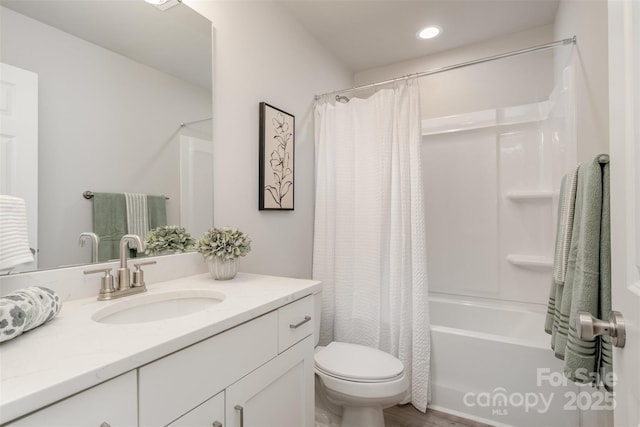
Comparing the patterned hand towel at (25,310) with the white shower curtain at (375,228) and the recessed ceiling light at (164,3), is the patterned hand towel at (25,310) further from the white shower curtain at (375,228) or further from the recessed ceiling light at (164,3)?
the white shower curtain at (375,228)

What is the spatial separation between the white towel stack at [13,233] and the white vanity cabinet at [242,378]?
566 mm

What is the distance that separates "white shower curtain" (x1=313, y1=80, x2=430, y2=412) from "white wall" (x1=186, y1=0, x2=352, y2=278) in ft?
0.44

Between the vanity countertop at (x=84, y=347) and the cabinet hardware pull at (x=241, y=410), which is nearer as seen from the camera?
the vanity countertop at (x=84, y=347)

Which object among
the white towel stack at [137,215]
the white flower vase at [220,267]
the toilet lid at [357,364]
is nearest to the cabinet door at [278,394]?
the toilet lid at [357,364]

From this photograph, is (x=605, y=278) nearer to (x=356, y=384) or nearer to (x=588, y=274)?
(x=588, y=274)

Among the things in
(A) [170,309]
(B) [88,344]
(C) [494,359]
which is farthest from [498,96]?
(B) [88,344]

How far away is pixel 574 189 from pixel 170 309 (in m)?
1.58

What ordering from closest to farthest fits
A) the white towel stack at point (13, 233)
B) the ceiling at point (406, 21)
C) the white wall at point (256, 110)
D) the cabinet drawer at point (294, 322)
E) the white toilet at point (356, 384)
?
the white towel stack at point (13, 233)
the cabinet drawer at point (294, 322)
the white toilet at point (356, 384)
the white wall at point (256, 110)
the ceiling at point (406, 21)

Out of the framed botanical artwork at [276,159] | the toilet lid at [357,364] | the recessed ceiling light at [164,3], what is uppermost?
the recessed ceiling light at [164,3]

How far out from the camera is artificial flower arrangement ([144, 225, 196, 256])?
127 cm

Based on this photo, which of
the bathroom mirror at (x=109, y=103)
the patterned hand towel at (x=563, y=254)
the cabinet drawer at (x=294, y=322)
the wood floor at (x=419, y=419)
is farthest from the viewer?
the wood floor at (x=419, y=419)

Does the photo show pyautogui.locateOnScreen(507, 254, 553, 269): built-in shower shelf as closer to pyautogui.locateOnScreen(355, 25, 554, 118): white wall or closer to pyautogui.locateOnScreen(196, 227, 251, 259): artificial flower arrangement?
pyautogui.locateOnScreen(355, 25, 554, 118): white wall

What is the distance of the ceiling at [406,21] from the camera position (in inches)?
78.0

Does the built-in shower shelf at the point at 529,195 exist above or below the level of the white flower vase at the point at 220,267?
above
